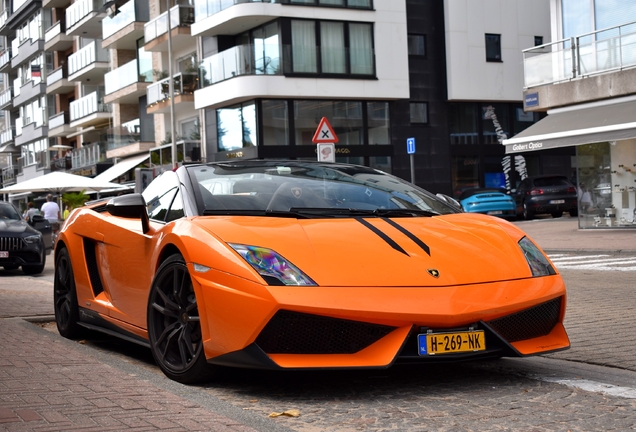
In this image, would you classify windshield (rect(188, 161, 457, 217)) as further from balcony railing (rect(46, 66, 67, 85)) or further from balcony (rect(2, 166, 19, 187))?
balcony (rect(2, 166, 19, 187))

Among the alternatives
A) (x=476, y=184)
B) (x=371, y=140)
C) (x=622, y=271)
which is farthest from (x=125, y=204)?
(x=476, y=184)

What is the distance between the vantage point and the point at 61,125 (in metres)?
65.6

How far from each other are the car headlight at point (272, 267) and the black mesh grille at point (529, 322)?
1.02m

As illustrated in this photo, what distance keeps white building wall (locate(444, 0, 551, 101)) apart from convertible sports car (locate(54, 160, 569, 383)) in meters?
38.7

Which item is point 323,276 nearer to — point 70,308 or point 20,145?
point 70,308

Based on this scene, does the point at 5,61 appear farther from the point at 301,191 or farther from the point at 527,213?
the point at 301,191

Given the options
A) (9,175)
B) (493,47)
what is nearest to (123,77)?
(493,47)

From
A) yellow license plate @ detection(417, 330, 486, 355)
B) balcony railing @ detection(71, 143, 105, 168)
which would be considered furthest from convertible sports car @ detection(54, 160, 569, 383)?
balcony railing @ detection(71, 143, 105, 168)

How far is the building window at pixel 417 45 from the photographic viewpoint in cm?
4359

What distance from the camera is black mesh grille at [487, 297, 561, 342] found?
498 cm

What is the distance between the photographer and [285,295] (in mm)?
4684

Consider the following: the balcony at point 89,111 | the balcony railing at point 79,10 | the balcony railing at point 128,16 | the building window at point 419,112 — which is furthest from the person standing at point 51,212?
the balcony railing at point 79,10

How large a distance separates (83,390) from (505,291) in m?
2.24

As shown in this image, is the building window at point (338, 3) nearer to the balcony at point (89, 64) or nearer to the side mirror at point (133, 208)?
the balcony at point (89, 64)
